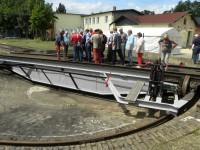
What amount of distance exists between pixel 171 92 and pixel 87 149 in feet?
14.1

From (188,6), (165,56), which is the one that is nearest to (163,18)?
(165,56)

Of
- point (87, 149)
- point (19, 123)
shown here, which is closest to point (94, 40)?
point (19, 123)

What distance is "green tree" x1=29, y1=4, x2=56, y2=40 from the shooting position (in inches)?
2025

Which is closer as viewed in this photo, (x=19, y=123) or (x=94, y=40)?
(x=19, y=123)

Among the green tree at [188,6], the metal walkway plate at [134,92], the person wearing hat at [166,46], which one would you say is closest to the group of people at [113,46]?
the person wearing hat at [166,46]

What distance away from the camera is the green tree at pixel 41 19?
51431 mm

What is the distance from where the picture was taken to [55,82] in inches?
515

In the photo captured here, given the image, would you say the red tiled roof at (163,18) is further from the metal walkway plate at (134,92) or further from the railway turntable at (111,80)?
the metal walkway plate at (134,92)

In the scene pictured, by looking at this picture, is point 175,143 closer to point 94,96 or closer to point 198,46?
point 94,96

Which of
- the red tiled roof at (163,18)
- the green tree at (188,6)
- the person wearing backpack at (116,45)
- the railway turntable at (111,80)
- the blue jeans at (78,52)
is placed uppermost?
the green tree at (188,6)

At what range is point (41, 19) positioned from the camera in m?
51.4

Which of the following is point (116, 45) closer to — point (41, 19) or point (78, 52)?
point (78, 52)

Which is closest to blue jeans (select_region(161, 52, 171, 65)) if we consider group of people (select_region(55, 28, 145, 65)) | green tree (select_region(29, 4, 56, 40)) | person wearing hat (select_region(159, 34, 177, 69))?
person wearing hat (select_region(159, 34, 177, 69))

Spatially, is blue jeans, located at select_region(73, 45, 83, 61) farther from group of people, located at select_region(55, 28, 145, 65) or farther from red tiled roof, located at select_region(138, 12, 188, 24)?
red tiled roof, located at select_region(138, 12, 188, 24)
